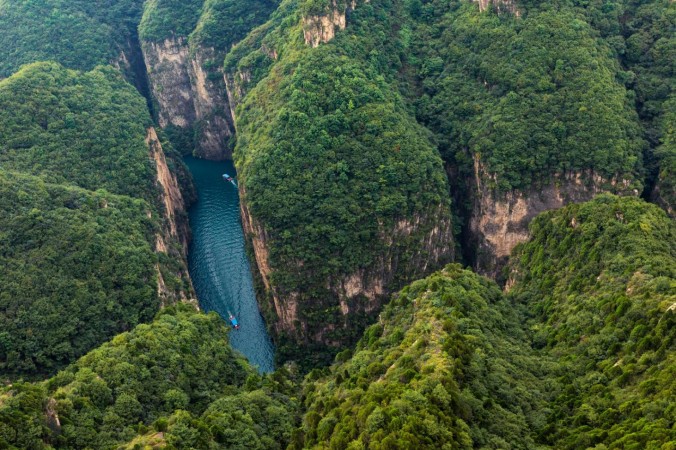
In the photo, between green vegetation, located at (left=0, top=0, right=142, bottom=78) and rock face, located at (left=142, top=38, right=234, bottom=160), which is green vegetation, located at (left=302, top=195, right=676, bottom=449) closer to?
rock face, located at (left=142, top=38, right=234, bottom=160)

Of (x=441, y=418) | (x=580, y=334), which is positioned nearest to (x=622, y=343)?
(x=580, y=334)

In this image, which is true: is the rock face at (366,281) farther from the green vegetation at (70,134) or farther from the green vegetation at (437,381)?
the green vegetation at (70,134)

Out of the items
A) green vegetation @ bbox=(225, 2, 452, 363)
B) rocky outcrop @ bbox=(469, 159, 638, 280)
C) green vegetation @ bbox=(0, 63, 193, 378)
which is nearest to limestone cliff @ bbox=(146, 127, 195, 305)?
green vegetation @ bbox=(0, 63, 193, 378)

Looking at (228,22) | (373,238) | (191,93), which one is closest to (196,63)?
(191,93)

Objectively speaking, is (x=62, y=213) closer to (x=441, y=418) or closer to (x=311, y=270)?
(x=311, y=270)

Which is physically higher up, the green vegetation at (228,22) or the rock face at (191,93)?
the green vegetation at (228,22)

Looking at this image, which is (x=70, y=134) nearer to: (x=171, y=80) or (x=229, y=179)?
(x=229, y=179)

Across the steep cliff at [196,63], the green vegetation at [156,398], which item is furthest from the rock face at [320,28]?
the green vegetation at [156,398]
